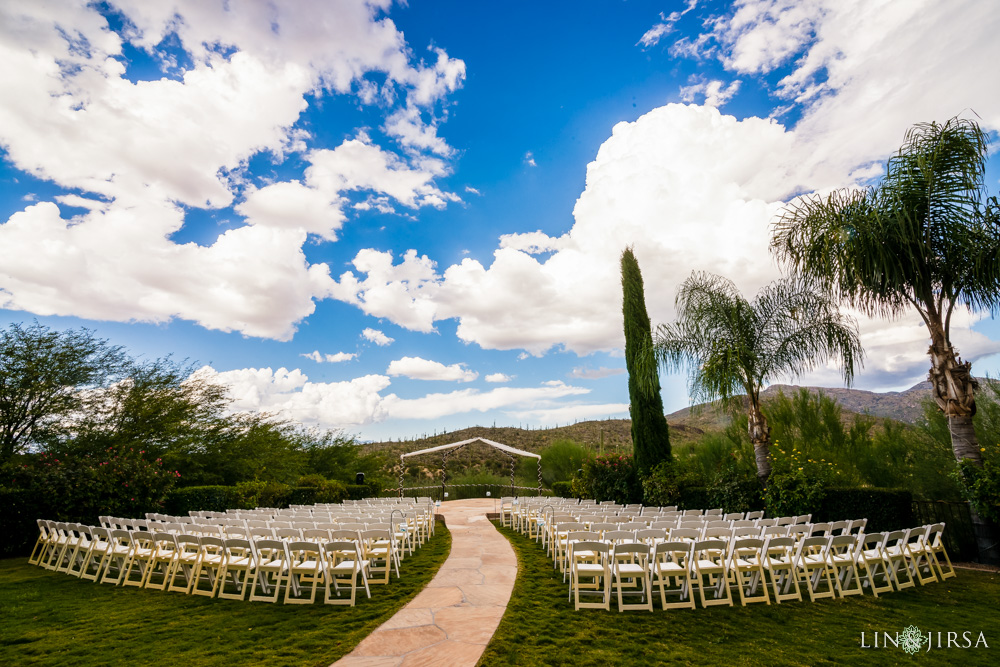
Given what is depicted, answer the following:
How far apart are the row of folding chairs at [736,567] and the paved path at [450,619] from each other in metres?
1.09

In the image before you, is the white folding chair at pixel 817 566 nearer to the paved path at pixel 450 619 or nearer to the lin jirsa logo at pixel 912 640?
the lin jirsa logo at pixel 912 640

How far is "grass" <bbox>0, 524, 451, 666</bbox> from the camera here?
3900 millimetres

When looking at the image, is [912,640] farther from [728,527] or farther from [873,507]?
[873,507]

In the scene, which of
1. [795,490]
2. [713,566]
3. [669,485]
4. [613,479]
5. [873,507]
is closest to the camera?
[713,566]

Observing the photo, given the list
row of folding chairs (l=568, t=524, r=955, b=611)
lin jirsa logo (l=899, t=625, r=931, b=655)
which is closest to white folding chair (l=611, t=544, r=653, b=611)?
row of folding chairs (l=568, t=524, r=955, b=611)

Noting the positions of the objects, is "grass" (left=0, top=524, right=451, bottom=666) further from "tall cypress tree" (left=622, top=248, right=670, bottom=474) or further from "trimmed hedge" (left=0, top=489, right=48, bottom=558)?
"tall cypress tree" (left=622, top=248, right=670, bottom=474)

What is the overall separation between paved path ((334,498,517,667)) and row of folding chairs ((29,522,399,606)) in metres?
0.90

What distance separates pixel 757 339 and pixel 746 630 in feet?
26.0

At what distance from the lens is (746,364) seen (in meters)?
10.7

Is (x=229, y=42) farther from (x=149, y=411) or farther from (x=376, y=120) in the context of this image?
(x=149, y=411)

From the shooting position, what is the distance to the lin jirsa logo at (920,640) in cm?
399

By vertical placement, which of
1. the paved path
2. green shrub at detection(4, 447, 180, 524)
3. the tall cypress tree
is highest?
the tall cypress tree

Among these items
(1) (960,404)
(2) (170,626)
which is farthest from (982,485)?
(2) (170,626)

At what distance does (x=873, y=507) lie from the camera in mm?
7746
